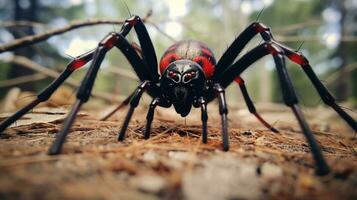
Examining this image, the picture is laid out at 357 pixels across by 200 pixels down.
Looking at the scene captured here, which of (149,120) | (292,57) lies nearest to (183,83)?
(149,120)

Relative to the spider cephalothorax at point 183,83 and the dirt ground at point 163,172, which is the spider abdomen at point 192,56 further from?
the dirt ground at point 163,172

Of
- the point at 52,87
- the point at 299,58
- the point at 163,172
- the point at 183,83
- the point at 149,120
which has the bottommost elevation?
the point at 163,172

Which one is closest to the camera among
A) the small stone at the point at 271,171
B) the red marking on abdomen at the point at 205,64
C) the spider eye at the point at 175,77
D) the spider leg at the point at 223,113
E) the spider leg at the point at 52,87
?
the small stone at the point at 271,171

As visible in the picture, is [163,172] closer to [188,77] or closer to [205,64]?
[188,77]

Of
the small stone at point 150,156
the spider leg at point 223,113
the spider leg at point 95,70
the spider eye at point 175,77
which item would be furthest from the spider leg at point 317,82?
the small stone at point 150,156

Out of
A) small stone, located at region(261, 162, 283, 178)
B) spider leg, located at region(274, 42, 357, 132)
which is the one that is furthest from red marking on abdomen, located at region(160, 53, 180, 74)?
small stone, located at region(261, 162, 283, 178)

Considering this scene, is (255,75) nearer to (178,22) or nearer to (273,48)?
(178,22)

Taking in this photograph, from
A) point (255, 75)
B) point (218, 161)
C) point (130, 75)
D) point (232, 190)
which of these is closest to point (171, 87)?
point (218, 161)
